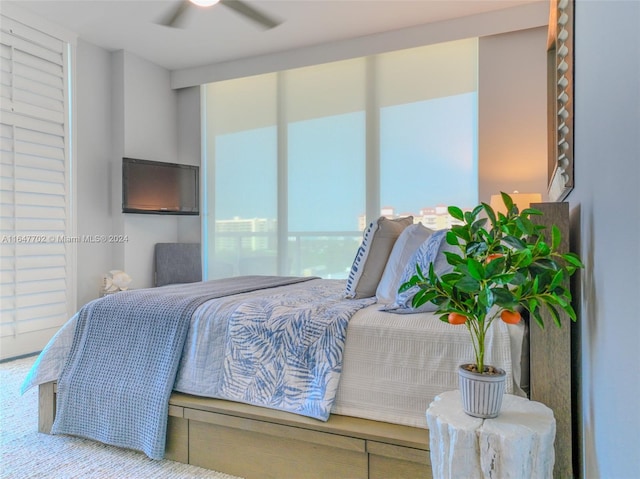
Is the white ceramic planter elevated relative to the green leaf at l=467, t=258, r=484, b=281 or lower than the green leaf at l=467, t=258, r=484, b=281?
lower

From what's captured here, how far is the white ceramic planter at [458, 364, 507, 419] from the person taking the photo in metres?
1.15

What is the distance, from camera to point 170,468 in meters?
1.82

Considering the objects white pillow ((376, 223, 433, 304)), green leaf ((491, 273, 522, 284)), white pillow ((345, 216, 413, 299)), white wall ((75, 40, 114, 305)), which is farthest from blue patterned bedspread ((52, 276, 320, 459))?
white wall ((75, 40, 114, 305))

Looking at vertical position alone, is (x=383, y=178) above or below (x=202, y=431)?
above

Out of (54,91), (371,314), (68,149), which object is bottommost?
(371,314)

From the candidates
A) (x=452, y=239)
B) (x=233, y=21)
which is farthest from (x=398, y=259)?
(x=233, y=21)

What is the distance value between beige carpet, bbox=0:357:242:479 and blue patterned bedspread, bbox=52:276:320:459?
6 centimetres

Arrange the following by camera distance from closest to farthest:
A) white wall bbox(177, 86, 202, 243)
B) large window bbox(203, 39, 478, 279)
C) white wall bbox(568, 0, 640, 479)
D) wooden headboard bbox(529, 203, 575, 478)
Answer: white wall bbox(568, 0, 640, 479) < wooden headboard bbox(529, 203, 575, 478) < large window bbox(203, 39, 478, 279) < white wall bbox(177, 86, 202, 243)

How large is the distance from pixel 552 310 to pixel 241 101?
4.48m

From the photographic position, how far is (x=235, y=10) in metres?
3.42

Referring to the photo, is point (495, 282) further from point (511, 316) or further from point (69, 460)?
point (69, 460)

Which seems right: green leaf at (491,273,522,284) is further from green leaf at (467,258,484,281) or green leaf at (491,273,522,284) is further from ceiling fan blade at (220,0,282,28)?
ceiling fan blade at (220,0,282,28)

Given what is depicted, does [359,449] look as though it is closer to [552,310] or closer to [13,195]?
[552,310]

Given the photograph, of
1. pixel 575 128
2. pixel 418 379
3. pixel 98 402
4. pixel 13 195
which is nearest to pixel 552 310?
pixel 418 379
